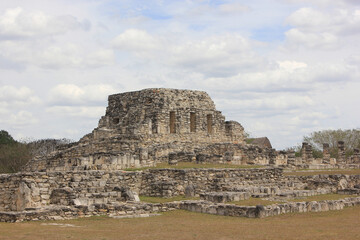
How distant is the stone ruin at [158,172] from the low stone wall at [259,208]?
1.3 inches

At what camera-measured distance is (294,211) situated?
16.9 meters

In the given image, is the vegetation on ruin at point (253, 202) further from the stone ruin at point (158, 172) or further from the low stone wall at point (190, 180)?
the low stone wall at point (190, 180)

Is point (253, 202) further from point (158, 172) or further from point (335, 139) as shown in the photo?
point (335, 139)

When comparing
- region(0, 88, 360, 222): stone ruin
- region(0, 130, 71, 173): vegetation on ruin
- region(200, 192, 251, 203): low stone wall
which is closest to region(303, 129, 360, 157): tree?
region(0, 88, 360, 222): stone ruin

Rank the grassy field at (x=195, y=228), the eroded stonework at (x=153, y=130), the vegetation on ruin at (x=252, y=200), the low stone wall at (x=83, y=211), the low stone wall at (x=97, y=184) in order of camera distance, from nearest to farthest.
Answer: the grassy field at (x=195, y=228), the low stone wall at (x=83, y=211), the low stone wall at (x=97, y=184), the vegetation on ruin at (x=252, y=200), the eroded stonework at (x=153, y=130)

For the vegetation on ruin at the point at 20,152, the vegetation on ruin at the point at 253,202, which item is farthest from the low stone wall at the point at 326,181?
the vegetation on ruin at the point at 20,152

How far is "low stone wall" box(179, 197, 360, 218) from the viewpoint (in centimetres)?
1602

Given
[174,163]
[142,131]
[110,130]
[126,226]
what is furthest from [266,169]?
[126,226]

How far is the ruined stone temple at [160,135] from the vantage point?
26.2 meters

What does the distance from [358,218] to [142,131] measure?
1583 centimetres

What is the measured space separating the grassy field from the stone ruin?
0.86 meters

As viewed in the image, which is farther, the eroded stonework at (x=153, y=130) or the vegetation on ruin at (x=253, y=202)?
the eroded stonework at (x=153, y=130)

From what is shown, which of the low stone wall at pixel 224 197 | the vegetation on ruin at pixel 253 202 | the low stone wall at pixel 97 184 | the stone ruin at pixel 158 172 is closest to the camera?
the stone ruin at pixel 158 172

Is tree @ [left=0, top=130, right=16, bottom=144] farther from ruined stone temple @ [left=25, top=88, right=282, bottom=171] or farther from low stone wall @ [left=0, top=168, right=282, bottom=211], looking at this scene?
low stone wall @ [left=0, top=168, right=282, bottom=211]
